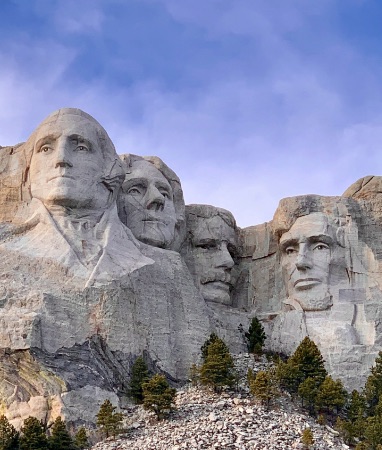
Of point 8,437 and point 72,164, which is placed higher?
point 72,164

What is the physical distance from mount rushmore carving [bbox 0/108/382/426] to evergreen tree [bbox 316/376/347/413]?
7.59 feet

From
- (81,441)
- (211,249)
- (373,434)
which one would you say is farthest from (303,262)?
(81,441)

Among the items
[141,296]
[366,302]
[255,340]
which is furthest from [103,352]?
[366,302]

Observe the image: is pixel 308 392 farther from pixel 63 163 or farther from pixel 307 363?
pixel 63 163

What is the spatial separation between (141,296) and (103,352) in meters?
1.76

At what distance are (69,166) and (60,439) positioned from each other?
24.3ft

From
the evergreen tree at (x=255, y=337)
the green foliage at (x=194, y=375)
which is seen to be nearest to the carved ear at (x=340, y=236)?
the evergreen tree at (x=255, y=337)

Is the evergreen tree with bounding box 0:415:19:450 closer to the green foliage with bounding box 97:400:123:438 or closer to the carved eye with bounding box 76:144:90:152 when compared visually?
the green foliage with bounding box 97:400:123:438

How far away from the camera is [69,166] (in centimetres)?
3391

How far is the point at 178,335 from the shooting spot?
33250mm

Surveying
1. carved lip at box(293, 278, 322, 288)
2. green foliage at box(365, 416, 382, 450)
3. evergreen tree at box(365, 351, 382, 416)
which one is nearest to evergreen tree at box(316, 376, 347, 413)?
evergreen tree at box(365, 351, 382, 416)

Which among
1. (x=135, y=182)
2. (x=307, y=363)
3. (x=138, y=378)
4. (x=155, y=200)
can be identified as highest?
(x=135, y=182)

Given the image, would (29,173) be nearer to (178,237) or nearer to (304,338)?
(178,237)

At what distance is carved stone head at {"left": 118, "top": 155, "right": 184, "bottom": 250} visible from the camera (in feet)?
117
